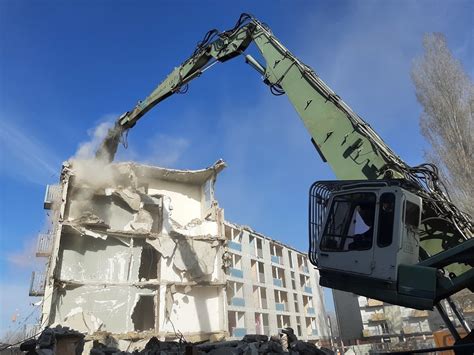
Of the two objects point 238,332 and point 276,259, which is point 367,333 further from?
point 238,332

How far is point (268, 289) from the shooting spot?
35.4 metres

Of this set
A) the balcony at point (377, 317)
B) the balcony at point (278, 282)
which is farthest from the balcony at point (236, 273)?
the balcony at point (377, 317)

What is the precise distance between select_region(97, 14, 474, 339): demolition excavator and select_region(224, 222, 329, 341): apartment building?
67.3 ft

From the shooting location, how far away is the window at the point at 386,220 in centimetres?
525

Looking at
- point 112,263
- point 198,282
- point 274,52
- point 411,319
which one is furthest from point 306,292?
point 274,52

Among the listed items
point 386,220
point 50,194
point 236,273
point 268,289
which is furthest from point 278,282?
point 386,220

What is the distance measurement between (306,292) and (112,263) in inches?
1248

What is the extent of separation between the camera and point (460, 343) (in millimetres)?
5082

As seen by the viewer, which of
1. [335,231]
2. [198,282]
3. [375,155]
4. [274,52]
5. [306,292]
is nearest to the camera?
[335,231]

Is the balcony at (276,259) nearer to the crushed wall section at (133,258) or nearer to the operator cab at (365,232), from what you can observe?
the crushed wall section at (133,258)

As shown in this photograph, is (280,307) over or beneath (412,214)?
over

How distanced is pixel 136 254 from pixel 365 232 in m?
14.6

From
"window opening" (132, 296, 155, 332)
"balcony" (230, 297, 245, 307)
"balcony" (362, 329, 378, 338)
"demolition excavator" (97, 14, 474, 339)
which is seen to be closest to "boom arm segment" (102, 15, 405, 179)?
"demolition excavator" (97, 14, 474, 339)

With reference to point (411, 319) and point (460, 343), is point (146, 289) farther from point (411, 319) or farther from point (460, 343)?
point (411, 319)
